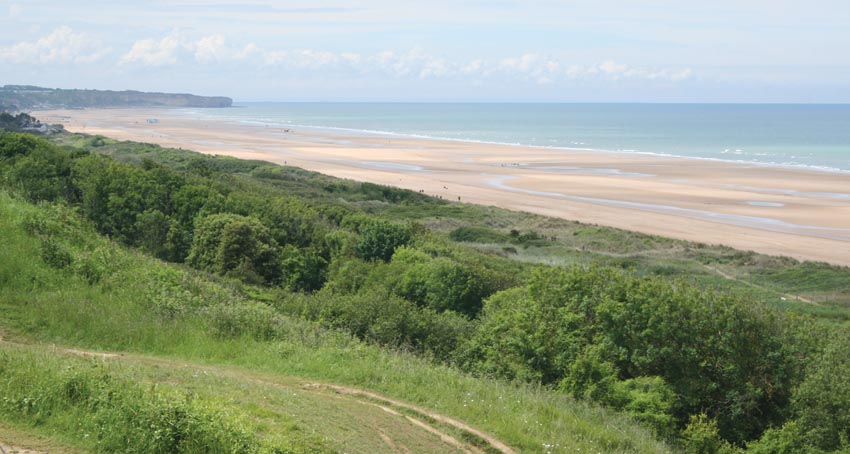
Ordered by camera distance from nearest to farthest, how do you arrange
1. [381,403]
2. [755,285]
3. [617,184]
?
[381,403], [755,285], [617,184]

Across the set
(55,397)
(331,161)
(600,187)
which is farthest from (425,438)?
(331,161)

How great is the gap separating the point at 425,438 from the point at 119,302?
841cm

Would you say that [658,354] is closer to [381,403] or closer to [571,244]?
[381,403]

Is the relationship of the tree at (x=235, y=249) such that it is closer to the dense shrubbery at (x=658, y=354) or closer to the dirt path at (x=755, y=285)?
the dense shrubbery at (x=658, y=354)

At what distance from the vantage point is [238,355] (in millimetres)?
14273

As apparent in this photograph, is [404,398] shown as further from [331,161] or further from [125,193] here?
[331,161]

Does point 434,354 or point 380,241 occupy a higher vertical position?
point 380,241

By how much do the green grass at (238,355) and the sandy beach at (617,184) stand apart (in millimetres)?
36261

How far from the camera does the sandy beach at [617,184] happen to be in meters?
51.1

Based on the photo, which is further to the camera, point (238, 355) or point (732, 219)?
point (732, 219)

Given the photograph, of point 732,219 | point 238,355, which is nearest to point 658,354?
point 238,355

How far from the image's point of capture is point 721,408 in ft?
48.5

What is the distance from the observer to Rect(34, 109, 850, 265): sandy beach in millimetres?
51125

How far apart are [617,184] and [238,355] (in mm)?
62439
